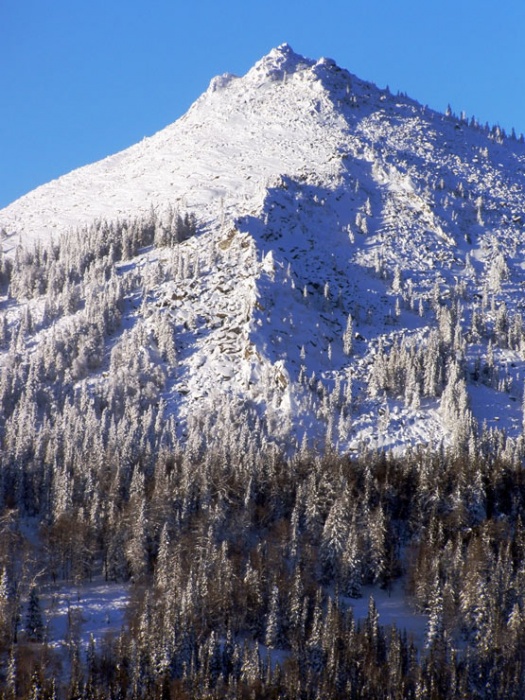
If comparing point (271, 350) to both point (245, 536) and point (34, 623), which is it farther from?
point (34, 623)

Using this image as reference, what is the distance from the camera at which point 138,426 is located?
147125mm

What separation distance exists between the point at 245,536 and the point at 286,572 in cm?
987

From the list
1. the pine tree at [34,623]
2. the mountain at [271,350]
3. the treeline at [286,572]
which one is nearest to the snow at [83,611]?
the pine tree at [34,623]

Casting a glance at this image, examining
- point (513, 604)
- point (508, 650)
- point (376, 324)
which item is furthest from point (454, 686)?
point (376, 324)

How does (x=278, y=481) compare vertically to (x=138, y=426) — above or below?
below

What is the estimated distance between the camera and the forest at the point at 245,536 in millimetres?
82375

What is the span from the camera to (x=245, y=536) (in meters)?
110

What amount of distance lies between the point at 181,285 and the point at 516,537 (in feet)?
335

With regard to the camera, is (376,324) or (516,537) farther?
(376,324)

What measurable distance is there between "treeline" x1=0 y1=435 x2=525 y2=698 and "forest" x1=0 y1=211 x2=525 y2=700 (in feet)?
0.84

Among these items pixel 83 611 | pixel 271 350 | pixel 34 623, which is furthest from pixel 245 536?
pixel 271 350

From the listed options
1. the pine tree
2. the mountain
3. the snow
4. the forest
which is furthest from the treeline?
the mountain

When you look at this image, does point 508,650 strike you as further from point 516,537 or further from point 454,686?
point 516,537

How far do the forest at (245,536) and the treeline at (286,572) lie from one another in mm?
256
